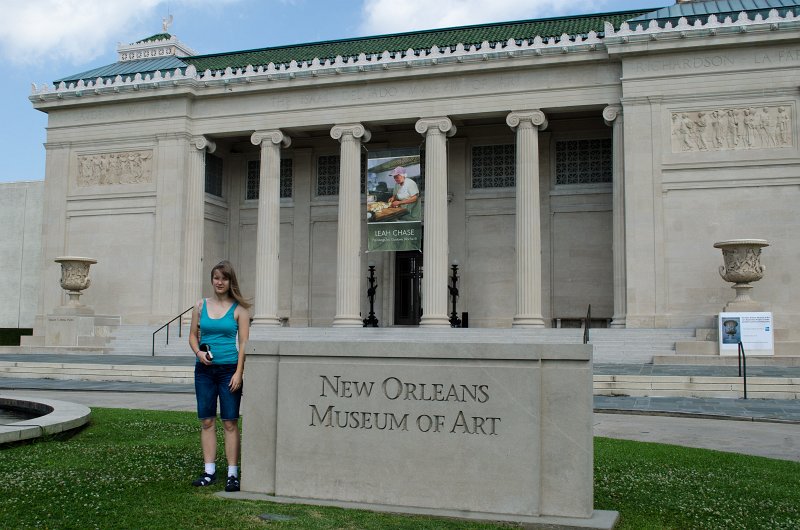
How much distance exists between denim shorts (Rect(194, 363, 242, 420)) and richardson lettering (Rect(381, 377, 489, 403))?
56.4 inches

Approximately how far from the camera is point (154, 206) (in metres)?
33.2

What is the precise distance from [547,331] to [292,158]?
1545 centimetres

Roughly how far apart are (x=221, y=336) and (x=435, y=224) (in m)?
23.4

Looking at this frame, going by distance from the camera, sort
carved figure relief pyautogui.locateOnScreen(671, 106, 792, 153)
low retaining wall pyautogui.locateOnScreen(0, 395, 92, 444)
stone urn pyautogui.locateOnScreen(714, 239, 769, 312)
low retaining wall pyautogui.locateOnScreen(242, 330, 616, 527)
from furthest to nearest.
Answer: carved figure relief pyautogui.locateOnScreen(671, 106, 792, 153)
stone urn pyautogui.locateOnScreen(714, 239, 769, 312)
low retaining wall pyautogui.locateOnScreen(0, 395, 92, 444)
low retaining wall pyautogui.locateOnScreen(242, 330, 616, 527)

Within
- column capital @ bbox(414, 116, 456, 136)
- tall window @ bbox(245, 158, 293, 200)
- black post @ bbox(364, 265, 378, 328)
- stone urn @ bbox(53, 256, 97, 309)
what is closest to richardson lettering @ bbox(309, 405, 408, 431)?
column capital @ bbox(414, 116, 456, 136)

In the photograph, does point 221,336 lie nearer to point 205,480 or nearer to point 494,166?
point 205,480

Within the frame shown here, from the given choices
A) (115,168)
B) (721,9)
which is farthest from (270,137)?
(721,9)

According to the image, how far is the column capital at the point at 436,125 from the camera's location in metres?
30.1

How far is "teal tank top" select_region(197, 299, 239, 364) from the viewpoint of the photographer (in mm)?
6570

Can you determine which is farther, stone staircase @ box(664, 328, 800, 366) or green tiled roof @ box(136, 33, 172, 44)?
green tiled roof @ box(136, 33, 172, 44)

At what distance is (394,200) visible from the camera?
30.3 m

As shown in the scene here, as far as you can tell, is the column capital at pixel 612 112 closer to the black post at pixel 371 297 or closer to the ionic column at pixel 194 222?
the black post at pixel 371 297

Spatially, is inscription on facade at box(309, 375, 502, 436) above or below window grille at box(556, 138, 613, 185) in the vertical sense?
below

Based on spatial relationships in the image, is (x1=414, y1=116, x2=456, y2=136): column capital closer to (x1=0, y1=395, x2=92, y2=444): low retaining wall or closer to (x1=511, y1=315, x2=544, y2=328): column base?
(x1=511, y1=315, x2=544, y2=328): column base
